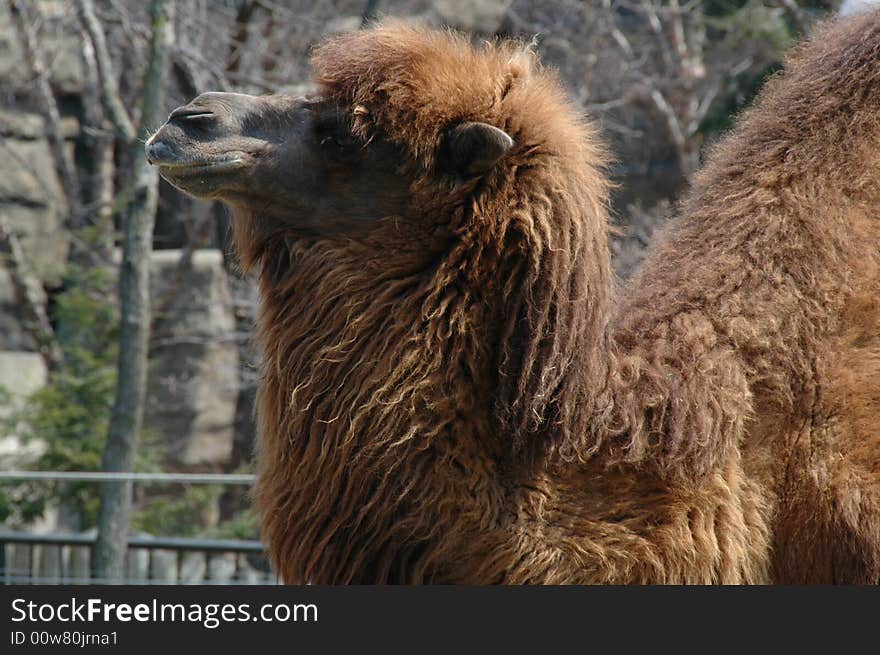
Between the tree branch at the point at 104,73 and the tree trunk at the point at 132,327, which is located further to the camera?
the tree branch at the point at 104,73

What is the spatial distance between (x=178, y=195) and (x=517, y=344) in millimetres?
14295

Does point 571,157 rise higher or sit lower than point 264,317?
higher

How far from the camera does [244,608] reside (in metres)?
3.32

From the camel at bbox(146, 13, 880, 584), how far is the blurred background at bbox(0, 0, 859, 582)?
6.69 metres

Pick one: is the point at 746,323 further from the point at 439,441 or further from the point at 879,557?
the point at 439,441

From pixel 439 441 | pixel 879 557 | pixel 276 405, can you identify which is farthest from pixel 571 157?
pixel 879 557

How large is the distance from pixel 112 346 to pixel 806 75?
9993mm

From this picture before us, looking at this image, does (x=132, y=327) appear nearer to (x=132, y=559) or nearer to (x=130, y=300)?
(x=130, y=300)

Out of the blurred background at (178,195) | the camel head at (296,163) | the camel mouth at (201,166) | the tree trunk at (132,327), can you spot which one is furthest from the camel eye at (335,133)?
the blurred background at (178,195)

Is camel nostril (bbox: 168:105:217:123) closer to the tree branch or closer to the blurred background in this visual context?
the tree branch

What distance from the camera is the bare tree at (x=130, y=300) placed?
8.01m

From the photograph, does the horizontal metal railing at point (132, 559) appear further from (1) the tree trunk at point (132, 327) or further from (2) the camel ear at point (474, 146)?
(2) the camel ear at point (474, 146)

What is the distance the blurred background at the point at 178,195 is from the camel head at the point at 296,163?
6722 millimetres

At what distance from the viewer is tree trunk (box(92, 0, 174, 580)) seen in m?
8.01
